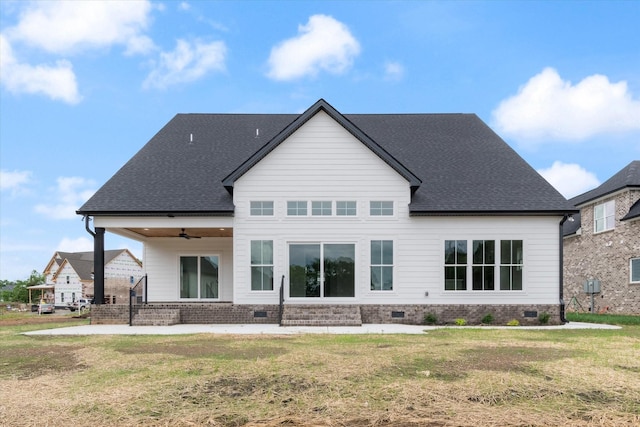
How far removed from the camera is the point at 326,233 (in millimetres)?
17297

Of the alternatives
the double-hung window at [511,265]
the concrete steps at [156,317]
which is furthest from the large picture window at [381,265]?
the concrete steps at [156,317]

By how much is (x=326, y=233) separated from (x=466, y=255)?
5058 millimetres

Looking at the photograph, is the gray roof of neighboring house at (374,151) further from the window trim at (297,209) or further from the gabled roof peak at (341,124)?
the window trim at (297,209)

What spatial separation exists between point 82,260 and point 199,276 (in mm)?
46975

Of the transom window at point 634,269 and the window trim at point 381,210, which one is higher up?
the window trim at point 381,210

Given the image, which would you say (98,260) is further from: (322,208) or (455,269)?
(455,269)

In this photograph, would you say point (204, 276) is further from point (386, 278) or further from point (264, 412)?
point (264, 412)

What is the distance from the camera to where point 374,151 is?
56.5 ft

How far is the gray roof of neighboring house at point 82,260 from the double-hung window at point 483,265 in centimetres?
5038

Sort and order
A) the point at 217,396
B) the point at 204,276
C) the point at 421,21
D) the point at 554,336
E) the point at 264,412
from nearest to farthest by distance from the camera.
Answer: the point at 264,412
the point at 217,396
the point at 554,336
the point at 421,21
the point at 204,276

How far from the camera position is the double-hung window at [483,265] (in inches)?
680

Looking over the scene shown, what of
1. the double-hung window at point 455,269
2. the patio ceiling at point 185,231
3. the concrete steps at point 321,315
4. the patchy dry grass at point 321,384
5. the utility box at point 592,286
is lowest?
the utility box at point 592,286

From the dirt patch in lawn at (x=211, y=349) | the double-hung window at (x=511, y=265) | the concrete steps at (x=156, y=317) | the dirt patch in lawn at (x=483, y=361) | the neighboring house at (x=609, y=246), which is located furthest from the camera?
the neighboring house at (x=609, y=246)

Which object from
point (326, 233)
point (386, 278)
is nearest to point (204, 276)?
point (326, 233)
